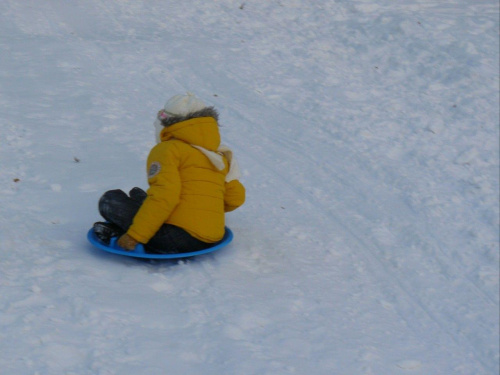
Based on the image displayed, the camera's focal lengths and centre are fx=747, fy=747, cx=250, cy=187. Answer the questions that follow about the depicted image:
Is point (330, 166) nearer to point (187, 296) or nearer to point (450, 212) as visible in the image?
point (450, 212)

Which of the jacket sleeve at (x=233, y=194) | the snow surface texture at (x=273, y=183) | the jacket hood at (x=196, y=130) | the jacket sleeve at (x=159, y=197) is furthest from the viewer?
the jacket sleeve at (x=233, y=194)

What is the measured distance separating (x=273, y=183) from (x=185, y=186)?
1.73m

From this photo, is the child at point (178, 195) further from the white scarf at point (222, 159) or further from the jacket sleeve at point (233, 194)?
the jacket sleeve at point (233, 194)

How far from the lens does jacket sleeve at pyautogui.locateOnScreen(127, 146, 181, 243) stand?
14.0 ft

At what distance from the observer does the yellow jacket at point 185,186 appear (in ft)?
14.1

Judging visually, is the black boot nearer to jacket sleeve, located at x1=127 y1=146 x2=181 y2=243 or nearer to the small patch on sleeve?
jacket sleeve, located at x1=127 y1=146 x2=181 y2=243

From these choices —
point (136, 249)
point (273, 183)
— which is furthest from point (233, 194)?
point (273, 183)

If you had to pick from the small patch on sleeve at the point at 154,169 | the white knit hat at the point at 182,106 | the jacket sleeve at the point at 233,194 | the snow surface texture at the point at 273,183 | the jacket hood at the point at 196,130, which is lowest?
the snow surface texture at the point at 273,183

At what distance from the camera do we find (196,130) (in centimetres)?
441

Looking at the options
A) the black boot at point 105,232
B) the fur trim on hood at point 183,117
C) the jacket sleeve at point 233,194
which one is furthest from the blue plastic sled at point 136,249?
the fur trim on hood at point 183,117

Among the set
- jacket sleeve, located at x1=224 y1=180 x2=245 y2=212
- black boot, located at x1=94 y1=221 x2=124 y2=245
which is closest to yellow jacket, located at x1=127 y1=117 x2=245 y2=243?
jacket sleeve, located at x1=224 y1=180 x2=245 y2=212

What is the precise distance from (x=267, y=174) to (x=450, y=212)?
1.51 m

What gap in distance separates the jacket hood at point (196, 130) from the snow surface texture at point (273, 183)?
743 mm

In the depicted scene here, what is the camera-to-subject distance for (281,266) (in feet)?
15.5
